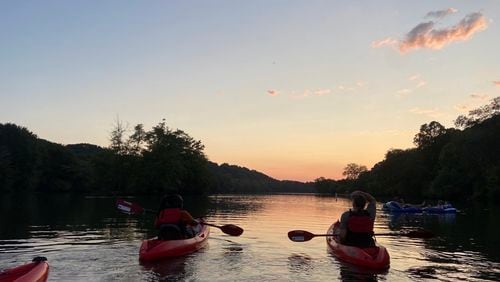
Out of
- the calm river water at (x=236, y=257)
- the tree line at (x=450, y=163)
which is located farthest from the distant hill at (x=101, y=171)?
the calm river water at (x=236, y=257)

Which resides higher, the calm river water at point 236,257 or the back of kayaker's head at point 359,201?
the back of kayaker's head at point 359,201

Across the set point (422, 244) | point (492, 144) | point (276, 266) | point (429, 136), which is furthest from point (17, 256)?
point (429, 136)

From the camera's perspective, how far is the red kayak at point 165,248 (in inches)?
517

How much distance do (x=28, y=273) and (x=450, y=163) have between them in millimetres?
83584

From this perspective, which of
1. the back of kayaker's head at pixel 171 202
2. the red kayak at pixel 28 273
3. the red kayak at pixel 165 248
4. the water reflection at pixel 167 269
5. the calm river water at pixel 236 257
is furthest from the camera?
the back of kayaker's head at pixel 171 202

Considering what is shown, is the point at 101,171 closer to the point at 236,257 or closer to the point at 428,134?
the point at 428,134

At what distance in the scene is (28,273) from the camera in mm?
8680

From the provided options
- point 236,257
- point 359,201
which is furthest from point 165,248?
point 359,201

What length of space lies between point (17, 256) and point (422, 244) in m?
14.6

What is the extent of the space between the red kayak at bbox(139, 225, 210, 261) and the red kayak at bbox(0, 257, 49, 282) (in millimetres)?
3921

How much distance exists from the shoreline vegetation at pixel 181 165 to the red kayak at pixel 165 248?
63354mm

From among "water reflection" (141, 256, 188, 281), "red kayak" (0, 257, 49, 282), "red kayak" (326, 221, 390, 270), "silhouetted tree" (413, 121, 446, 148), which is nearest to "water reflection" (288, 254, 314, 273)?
"red kayak" (326, 221, 390, 270)

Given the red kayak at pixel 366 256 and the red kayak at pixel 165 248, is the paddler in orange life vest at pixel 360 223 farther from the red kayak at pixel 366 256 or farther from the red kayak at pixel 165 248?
the red kayak at pixel 165 248

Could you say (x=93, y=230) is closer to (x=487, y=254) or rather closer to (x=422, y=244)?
(x=422, y=244)
